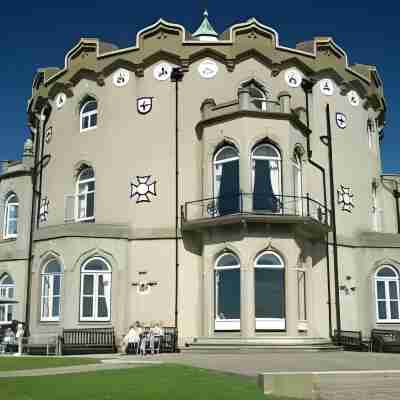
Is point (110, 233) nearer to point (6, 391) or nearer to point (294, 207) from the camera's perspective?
point (294, 207)

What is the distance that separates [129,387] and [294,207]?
12889 millimetres

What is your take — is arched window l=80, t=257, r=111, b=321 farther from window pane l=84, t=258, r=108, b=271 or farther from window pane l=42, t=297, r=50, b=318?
window pane l=42, t=297, r=50, b=318

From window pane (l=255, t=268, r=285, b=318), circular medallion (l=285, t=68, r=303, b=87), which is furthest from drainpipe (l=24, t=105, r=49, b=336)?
circular medallion (l=285, t=68, r=303, b=87)

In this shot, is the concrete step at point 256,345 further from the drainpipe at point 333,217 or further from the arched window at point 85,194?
the arched window at point 85,194

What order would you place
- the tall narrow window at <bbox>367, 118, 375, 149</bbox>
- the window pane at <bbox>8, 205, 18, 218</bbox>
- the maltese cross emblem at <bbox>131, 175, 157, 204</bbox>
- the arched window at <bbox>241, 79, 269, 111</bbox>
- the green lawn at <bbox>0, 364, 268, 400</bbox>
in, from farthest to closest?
the window pane at <bbox>8, 205, 18, 218</bbox> → the tall narrow window at <bbox>367, 118, 375, 149</bbox> → the arched window at <bbox>241, 79, 269, 111</bbox> → the maltese cross emblem at <bbox>131, 175, 157, 204</bbox> → the green lawn at <bbox>0, 364, 268, 400</bbox>

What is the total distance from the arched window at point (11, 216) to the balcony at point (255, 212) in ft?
32.0

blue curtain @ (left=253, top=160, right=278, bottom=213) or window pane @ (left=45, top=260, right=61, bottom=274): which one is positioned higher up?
blue curtain @ (left=253, top=160, right=278, bottom=213)

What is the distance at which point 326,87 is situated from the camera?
27.3m

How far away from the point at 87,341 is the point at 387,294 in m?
12.0

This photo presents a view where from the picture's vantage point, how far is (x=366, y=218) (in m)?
27.5

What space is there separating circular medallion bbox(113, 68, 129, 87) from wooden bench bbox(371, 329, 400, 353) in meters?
14.0

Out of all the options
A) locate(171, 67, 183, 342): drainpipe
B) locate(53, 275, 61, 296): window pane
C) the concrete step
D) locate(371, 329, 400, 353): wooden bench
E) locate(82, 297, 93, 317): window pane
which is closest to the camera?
the concrete step

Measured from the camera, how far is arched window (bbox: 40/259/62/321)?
950 inches

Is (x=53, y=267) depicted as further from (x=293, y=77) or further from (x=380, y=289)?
(x=380, y=289)
